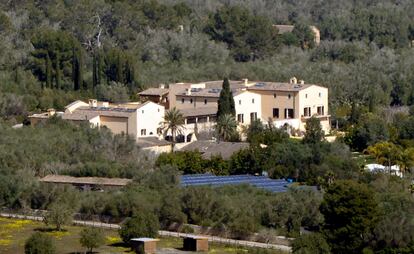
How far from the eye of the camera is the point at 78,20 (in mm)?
77312

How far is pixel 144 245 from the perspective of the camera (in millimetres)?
39656

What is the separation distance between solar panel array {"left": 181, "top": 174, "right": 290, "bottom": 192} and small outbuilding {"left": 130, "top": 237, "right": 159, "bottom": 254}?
700cm

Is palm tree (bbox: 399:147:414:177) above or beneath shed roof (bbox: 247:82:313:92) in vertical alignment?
beneath

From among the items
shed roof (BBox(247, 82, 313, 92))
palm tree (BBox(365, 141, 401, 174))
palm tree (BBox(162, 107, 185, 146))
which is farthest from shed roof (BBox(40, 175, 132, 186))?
shed roof (BBox(247, 82, 313, 92))

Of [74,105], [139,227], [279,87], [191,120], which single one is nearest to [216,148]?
[191,120]

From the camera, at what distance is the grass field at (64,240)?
4006cm

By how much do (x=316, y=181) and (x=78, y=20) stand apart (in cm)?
3086

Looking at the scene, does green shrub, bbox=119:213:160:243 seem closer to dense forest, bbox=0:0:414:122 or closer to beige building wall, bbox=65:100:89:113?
beige building wall, bbox=65:100:89:113

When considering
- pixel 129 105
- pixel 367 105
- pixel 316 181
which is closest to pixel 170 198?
pixel 316 181

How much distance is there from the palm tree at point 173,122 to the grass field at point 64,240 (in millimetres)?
12792

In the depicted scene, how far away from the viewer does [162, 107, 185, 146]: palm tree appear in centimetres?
5628

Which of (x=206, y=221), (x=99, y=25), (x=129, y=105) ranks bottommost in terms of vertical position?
(x=206, y=221)

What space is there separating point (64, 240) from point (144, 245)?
2.74 meters

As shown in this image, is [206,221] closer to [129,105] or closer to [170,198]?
[170,198]
